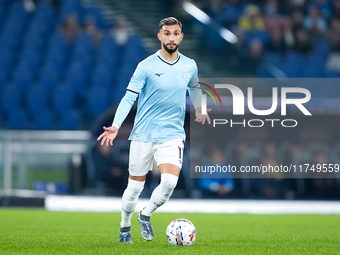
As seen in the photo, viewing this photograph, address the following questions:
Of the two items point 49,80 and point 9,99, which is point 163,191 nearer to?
point 9,99

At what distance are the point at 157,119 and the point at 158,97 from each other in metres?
0.23

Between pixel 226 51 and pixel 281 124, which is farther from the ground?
pixel 226 51

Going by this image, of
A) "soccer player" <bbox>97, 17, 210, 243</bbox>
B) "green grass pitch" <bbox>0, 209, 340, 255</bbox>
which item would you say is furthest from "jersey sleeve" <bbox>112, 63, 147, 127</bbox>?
"green grass pitch" <bbox>0, 209, 340, 255</bbox>

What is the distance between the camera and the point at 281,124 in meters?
15.5

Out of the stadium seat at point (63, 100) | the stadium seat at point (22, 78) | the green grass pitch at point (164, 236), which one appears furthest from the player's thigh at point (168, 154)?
the stadium seat at point (22, 78)

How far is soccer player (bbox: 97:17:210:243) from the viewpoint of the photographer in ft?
25.1

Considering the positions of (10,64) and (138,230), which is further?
(10,64)

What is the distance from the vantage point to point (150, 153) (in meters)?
7.73

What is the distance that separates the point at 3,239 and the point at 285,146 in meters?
8.59

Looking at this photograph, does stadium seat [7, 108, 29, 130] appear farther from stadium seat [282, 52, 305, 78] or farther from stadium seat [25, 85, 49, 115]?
stadium seat [282, 52, 305, 78]

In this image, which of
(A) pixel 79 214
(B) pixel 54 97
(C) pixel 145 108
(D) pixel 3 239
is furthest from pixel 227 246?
(B) pixel 54 97

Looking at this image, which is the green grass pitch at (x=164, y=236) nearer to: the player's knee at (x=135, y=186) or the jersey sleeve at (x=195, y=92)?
the player's knee at (x=135, y=186)

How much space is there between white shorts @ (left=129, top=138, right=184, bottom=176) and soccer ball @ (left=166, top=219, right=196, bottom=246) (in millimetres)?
616

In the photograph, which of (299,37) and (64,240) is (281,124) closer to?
(299,37)
